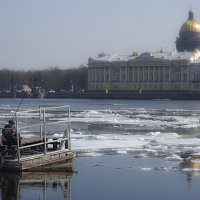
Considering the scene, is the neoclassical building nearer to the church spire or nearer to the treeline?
the church spire

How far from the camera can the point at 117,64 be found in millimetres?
128375

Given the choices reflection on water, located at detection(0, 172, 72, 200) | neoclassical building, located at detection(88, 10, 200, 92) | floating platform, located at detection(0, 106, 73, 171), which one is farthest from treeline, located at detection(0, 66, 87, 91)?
reflection on water, located at detection(0, 172, 72, 200)

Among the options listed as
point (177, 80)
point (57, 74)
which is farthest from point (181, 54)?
point (57, 74)

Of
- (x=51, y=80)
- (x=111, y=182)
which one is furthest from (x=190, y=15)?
(x=111, y=182)

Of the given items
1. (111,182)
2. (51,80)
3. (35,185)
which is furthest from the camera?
(51,80)

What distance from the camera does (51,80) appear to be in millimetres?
140250

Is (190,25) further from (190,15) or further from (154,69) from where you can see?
(154,69)

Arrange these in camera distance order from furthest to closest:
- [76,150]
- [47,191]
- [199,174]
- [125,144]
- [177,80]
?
[177,80] → [125,144] → [76,150] → [199,174] → [47,191]

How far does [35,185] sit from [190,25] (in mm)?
121272

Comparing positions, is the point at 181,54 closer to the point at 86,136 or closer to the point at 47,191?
the point at 86,136

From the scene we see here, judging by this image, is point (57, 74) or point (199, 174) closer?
point (199, 174)

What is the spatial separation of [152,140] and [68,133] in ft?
21.5

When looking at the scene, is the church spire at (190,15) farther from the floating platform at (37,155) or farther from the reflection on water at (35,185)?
the reflection on water at (35,185)

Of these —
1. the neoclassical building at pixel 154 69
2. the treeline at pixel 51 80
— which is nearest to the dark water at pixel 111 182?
the neoclassical building at pixel 154 69
